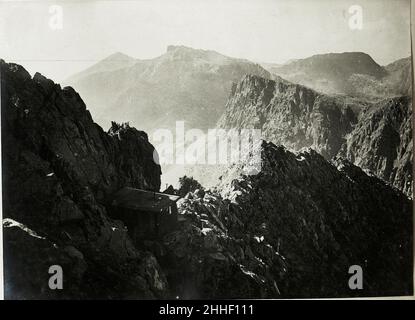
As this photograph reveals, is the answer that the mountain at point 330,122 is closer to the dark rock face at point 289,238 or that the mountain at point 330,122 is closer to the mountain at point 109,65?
the dark rock face at point 289,238

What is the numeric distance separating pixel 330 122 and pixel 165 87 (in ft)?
5.80

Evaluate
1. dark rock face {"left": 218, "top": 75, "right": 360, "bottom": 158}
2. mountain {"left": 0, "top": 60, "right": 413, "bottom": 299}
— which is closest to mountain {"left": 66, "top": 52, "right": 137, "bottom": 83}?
mountain {"left": 0, "top": 60, "right": 413, "bottom": 299}

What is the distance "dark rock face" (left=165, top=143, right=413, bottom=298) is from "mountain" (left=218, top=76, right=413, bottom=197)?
0.22 m

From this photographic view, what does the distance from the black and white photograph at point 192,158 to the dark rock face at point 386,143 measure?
15mm

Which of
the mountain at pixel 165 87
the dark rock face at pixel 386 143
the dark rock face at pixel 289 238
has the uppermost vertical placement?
the mountain at pixel 165 87

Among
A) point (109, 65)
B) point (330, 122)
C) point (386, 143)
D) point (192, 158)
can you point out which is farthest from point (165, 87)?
point (386, 143)

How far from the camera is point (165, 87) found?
220 inches

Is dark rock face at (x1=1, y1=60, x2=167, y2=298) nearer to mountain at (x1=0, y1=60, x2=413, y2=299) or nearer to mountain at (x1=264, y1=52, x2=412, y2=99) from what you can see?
Answer: mountain at (x1=0, y1=60, x2=413, y2=299)

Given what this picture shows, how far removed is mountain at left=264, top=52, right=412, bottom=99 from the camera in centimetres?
557

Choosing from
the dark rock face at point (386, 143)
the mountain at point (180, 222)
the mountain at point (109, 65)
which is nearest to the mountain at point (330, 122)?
the dark rock face at point (386, 143)

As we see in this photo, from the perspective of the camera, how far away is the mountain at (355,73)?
5.57 m

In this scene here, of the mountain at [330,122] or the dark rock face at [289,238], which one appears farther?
the mountain at [330,122]

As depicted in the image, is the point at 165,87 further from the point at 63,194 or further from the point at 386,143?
the point at 386,143
